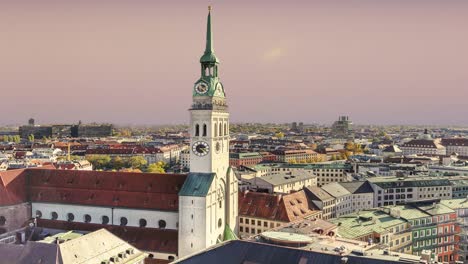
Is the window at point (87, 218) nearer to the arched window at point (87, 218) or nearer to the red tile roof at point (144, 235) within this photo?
the arched window at point (87, 218)

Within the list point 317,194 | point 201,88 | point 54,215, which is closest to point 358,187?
point 317,194

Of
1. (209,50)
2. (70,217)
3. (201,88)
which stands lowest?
(70,217)

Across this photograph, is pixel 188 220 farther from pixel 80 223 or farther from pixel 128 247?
pixel 80 223

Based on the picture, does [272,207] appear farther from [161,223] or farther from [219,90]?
[219,90]

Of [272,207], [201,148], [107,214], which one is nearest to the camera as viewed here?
[201,148]

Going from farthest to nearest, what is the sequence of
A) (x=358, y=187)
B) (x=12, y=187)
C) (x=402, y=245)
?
(x=358, y=187), (x=402, y=245), (x=12, y=187)

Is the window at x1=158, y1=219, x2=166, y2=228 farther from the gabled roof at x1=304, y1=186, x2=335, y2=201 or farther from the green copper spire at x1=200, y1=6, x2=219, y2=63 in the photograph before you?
the gabled roof at x1=304, y1=186, x2=335, y2=201

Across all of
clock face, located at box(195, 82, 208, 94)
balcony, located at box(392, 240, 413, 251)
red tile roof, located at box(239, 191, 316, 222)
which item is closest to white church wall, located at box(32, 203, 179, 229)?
clock face, located at box(195, 82, 208, 94)
